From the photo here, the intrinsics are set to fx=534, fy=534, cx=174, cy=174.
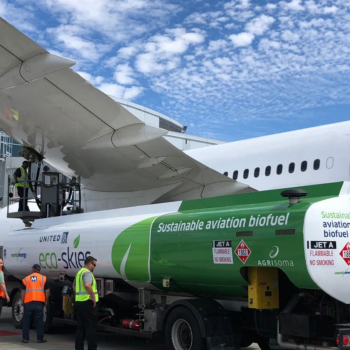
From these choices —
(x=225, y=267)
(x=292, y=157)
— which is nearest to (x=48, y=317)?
(x=225, y=267)

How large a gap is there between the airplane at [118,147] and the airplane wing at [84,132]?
2 centimetres

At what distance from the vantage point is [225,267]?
7.47 meters

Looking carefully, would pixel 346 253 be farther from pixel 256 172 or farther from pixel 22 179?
pixel 22 179

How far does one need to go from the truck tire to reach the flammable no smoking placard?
97 cm

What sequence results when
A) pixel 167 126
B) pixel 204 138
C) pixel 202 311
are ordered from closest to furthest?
pixel 202 311 < pixel 204 138 < pixel 167 126

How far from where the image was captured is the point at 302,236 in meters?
6.44

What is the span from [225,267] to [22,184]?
7875mm

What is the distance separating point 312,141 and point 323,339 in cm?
594

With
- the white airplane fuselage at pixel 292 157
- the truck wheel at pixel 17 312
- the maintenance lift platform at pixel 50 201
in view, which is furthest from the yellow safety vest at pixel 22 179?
the white airplane fuselage at pixel 292 157

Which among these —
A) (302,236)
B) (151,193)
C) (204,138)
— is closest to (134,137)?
(151,193)

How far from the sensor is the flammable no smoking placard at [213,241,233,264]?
7409 millimetres

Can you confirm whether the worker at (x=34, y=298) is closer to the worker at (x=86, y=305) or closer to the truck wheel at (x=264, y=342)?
the worker at (x=86, y=305)

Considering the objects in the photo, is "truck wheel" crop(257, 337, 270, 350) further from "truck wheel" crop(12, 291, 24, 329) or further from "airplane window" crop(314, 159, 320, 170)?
"truck wheel" crop(12, 291, 24, 329)

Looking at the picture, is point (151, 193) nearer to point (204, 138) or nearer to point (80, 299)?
point (80, 299)
